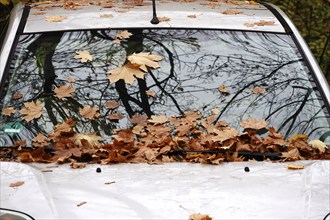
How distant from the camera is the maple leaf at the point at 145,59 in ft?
11.8

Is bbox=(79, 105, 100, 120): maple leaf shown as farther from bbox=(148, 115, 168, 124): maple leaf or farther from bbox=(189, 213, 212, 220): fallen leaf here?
bbox=(189, 213, 212, 220): fallen leaf

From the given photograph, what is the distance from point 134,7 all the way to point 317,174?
1.94 metres

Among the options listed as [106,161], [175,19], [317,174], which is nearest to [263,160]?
[317,174]

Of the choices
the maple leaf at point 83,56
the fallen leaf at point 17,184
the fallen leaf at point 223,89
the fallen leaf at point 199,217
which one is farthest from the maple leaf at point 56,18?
the fallen leaf at point 199,217

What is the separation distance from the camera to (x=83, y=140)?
10.3 feet

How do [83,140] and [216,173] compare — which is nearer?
[216,173]

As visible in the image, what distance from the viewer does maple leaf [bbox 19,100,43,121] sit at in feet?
10.7

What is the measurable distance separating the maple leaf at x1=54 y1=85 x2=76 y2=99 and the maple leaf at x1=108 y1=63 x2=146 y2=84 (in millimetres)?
222

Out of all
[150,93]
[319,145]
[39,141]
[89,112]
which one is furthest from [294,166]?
[39,141]

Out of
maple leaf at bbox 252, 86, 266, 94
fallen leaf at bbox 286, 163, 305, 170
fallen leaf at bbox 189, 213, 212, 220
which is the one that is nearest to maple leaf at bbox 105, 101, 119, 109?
maple leaf at bbox 252, 86, 266, 94

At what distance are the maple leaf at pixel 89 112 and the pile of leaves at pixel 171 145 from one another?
2.9 inches

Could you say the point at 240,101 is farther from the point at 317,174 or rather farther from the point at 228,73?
the point at 317,174

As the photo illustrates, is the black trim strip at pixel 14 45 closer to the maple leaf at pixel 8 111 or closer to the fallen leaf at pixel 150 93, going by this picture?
the maple leaf at pixel 8 111

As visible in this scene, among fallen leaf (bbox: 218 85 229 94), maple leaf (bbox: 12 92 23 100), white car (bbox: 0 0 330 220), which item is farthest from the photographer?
fallen leaf (bbox: 218 85 229 94)
